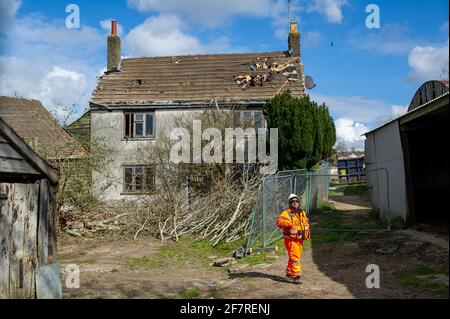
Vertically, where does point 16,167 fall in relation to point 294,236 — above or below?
above

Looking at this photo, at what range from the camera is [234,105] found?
2016cm

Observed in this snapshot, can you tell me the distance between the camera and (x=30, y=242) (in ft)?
23.7

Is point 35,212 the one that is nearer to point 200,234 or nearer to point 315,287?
point 315,287

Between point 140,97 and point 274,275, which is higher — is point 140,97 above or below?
above

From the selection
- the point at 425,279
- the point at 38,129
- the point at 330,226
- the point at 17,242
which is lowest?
the point at 425,279

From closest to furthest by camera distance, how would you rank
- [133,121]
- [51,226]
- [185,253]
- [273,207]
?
Result: [51,226]
[185,253]
[273,207]
[133,121]

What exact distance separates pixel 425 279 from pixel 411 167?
7017 mm

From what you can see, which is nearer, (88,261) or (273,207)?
(88,261)

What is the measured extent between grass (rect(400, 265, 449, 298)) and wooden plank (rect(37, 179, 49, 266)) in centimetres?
637

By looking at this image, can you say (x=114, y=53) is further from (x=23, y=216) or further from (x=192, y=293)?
(x=192, y=293)

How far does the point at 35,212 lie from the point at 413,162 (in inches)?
465

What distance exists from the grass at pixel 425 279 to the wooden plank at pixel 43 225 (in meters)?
6.37

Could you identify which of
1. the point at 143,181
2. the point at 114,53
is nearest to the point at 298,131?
the point at 143,181
